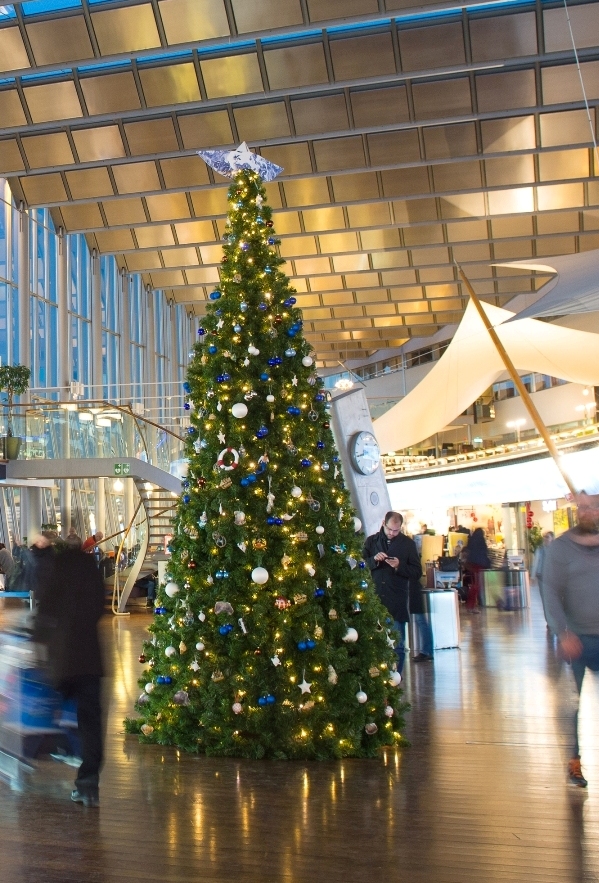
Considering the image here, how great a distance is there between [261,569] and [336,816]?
1808 mm

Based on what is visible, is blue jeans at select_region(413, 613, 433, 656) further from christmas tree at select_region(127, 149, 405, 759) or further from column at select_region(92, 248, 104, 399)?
column at select_region(92, 248, 104, 399)

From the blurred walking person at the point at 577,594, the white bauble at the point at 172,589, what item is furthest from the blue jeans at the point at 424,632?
the blurred walking person at the point at 577,594

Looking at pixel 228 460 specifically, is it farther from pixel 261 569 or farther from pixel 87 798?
pixel 87 798

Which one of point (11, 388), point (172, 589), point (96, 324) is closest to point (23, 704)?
point (172, 589)

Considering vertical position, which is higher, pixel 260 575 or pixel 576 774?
pixel 260 575

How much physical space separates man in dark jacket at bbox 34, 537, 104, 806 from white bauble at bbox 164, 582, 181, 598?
130 cm

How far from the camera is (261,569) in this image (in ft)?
20.4

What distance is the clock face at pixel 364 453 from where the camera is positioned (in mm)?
12180

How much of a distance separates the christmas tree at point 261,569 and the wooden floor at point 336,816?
269 mm

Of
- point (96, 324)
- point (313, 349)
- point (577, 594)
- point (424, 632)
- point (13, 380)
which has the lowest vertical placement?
point (424, 632)

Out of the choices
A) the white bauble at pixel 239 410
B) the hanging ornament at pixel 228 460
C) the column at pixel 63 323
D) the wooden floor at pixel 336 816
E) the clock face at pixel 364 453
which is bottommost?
the wooden floor at pixel 336 816

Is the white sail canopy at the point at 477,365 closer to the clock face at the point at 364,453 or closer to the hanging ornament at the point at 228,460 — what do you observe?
the clock face at the point at 364,453

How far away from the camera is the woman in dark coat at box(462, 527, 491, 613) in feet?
55.5

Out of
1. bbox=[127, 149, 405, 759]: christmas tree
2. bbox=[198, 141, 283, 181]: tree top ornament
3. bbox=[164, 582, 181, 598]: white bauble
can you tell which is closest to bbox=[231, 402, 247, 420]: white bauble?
bbox=[127, 149, 405, 759]: christmas tree
